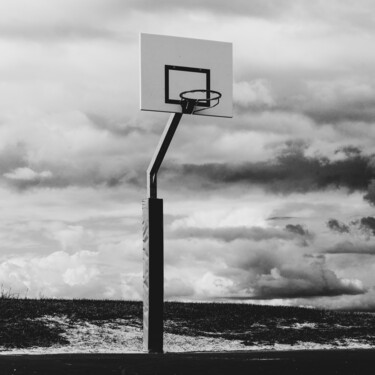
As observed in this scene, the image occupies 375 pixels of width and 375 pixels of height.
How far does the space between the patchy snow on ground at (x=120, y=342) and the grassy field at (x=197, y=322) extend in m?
0.09

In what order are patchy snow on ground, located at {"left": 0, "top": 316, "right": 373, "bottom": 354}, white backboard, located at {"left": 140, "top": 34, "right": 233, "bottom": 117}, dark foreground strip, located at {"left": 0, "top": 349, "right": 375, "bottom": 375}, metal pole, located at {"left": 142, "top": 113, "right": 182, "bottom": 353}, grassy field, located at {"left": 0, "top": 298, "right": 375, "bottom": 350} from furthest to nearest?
grassy field, located at {"left": 0, "top": 298, "right": 375, "bottom": 350} → patchy snow on ground, located at {"left": 0, "top": 316, "right": 373, "bottom": 354} → white backboard, located at {"left": 140, "top": 34, "right": 233, "bottom": 117} → metal pole, located at {"left": 142, "top": 113, "right": 182, "bottom": 353} → dark foreground strip, located at {"left": 0, "top": 349, "right": 375, "bottom": 375}

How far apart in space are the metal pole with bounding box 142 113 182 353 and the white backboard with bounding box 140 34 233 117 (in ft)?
1.52

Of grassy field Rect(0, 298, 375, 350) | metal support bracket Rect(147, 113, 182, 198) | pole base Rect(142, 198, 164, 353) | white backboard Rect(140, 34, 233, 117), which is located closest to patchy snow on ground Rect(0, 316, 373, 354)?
grassy field Rect(0, 298, 375, 350)

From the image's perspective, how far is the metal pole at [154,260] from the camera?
9.44 meters

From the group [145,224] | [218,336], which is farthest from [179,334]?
[145,224]

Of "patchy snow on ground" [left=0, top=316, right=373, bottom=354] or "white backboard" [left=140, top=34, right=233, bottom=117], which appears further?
"patchy snow on ground" [left=0, top=316, right=373, bottom=354]

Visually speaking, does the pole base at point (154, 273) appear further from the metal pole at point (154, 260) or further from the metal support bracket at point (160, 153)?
the metal support bracket at point (160, 153)

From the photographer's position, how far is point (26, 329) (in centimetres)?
1162

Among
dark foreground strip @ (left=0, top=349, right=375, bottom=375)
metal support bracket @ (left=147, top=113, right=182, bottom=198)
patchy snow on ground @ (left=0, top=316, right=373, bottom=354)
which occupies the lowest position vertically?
patchy snow on ground @ (left=0, top=316, right=373, bottom=354)

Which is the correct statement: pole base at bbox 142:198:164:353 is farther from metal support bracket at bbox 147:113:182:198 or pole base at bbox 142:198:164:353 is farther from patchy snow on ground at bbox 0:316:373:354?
patchy snow on ground at bbox 0:316:373:354

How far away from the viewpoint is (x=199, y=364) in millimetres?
5734

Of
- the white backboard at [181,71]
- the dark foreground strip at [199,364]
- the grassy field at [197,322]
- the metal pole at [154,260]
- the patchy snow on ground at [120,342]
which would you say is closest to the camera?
the dark foreground strip at [199,364]

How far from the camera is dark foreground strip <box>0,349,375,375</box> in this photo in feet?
18.2

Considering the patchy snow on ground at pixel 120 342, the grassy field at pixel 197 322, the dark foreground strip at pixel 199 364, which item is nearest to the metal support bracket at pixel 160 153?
the patchy snow on ground at pixel 120 342
